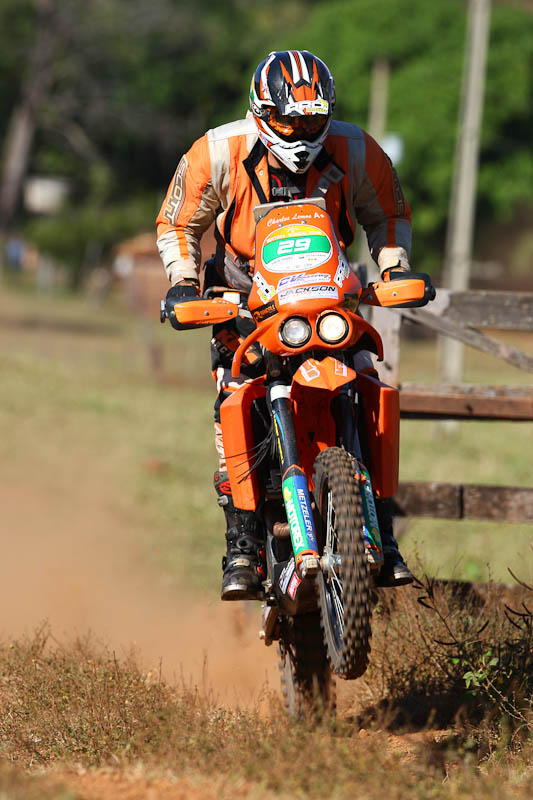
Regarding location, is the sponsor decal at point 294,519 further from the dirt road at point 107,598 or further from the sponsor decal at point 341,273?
the dirt road at point 107,598

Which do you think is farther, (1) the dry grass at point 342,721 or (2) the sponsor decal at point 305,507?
(2) the sponsor decal at point 305,507

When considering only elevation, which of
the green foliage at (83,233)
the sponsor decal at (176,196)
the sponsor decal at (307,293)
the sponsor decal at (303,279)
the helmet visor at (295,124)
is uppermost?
the green foliage at (83,233)

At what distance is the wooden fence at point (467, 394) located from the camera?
761 cm

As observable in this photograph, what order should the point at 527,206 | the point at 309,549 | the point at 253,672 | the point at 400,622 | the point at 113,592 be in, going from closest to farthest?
the point at 309,549, the point at 400,622, the point at 253,672, the point at 113,592, the point at 527,206

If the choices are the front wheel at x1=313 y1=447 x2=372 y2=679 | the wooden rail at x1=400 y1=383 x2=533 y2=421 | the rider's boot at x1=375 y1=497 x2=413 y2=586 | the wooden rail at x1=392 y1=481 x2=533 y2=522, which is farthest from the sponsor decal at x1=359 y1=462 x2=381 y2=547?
the wooden rail at x1=400 y1=383 x2=533 y2=421

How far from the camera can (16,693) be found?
573 cm

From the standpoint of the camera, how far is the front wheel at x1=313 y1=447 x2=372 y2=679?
4723 millimetres

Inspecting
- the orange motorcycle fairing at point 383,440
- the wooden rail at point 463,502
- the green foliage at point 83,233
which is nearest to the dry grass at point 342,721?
the wooden rail at point 463,502

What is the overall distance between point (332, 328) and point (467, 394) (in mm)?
3003

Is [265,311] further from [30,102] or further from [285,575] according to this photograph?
[30,102]

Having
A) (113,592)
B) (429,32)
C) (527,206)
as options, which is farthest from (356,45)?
(113,592)

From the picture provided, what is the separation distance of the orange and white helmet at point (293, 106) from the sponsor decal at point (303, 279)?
0.61 m

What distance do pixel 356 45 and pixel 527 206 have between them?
977cm

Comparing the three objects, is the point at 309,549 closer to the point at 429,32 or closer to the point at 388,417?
the point at 388,417
